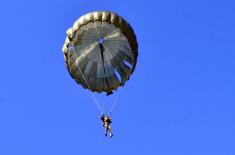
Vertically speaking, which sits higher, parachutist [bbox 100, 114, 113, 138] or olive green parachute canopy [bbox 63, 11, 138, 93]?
olive green parachute canopy [bbox 63, 11, 138, 93]

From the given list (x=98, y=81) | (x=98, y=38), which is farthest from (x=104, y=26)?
(x=98, y=81)

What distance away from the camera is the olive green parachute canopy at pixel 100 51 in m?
39.4

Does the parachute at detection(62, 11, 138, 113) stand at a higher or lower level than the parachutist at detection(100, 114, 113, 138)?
higher

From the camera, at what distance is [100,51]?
136 feet

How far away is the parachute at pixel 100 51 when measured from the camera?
3947cm

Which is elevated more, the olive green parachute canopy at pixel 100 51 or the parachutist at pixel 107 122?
the olive green parachute canopy at pixel 100 51

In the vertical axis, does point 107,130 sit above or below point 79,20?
below

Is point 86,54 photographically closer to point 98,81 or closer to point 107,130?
point 98,81

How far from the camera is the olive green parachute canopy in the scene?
39.4 metres

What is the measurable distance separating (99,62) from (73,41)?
Result: 2.73 meters

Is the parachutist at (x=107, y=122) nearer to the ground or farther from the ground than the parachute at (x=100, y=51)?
nearer to the ground

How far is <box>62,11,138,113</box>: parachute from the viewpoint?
3947 cm

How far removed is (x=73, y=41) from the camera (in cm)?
3997

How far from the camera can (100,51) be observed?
4147 centimetres
